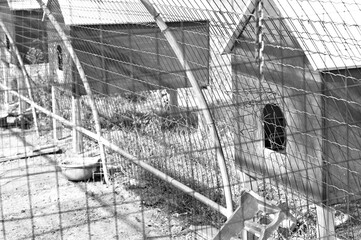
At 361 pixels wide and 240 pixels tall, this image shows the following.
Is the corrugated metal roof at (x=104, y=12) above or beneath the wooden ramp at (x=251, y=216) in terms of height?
above

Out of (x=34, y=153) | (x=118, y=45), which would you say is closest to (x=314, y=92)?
(x=118, y=45)

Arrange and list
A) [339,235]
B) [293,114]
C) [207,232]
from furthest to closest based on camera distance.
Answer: [207,232] → [339,235] → [293,114]

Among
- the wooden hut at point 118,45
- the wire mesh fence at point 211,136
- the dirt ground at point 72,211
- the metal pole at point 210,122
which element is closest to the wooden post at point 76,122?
the wire mesh fence at point 211,136

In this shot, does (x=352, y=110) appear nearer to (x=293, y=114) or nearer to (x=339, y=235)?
(x=293, y=114)

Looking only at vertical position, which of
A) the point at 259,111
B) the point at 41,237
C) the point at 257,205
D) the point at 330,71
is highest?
the point at 330,71

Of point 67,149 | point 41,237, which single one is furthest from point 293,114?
point 67,149

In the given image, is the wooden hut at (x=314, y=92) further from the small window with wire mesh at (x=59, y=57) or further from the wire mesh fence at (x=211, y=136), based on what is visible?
the small window with wire mesh at (x=59, y=57)

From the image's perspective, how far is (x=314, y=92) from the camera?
11.9 ft

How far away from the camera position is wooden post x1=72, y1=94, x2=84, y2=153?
6398mm

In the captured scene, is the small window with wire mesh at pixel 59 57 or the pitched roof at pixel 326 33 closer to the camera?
the pitched roof at pixel 326 33

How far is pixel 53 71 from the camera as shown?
7871 mm

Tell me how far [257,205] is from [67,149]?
14.0 ft

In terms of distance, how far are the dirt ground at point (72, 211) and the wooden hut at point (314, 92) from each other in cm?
96

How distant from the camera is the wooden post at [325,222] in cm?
366
